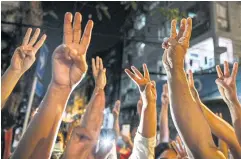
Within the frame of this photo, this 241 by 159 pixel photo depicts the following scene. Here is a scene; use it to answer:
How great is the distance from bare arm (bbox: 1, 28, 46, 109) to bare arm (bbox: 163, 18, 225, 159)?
2.61 feet

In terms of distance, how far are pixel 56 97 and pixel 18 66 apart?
14.4 inches

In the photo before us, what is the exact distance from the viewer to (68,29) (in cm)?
148

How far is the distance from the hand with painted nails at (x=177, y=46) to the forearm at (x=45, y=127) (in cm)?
54

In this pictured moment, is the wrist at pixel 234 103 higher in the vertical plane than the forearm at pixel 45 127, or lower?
higher

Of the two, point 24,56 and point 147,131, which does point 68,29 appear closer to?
point 24,56

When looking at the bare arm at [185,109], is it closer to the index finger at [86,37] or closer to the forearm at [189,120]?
the forearm at [189,120]

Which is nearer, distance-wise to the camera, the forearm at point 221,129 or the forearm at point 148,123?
the forearm at point 148,123

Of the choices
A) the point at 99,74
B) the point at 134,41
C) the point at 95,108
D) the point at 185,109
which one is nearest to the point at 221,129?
the point at 185,109

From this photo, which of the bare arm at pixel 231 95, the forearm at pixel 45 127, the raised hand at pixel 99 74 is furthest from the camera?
the raised hand at pixel 99 74

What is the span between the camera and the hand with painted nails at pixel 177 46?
4.54 feet

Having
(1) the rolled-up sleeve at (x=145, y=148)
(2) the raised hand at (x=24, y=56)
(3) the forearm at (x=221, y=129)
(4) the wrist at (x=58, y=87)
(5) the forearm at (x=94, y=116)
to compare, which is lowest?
(1) the rolled-up sleeve at (x=145, y=148)

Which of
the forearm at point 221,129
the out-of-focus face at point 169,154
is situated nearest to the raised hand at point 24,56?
the forearm at point 221,129

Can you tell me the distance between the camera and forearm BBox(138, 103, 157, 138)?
1631 millimetres

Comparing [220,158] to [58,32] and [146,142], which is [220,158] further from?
[58,32]
